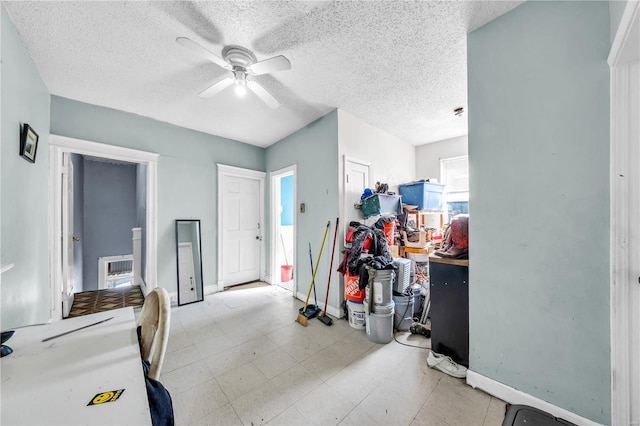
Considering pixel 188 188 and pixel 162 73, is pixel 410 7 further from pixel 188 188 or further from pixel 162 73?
pixel 188 188

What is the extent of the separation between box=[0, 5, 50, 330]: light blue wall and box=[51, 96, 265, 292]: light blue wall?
13.3 inches

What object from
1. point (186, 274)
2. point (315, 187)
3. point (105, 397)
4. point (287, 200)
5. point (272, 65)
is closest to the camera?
Result: point (105, 397)

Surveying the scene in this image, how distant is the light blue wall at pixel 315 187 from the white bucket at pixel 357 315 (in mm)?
337

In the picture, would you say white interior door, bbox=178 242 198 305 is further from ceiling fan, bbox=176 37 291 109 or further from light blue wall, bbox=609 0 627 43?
light blue wall, bbox=609 0 627 43

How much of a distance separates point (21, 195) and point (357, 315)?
3.09 meters

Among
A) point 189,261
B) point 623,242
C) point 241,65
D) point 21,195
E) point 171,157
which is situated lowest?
point 189,261

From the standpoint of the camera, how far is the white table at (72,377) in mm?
645

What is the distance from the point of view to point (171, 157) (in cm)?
329

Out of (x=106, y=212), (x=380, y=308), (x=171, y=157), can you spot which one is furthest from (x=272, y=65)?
(x=106, y=212)

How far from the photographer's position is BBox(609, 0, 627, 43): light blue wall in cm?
105

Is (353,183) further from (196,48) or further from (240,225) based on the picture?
(240,225)

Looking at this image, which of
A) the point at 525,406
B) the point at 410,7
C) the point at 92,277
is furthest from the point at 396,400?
the point at 92,277

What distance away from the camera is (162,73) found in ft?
6.97

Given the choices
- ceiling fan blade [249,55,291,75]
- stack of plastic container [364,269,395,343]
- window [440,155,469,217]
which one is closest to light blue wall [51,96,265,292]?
ceiling fan blade [249,55,291,75]
